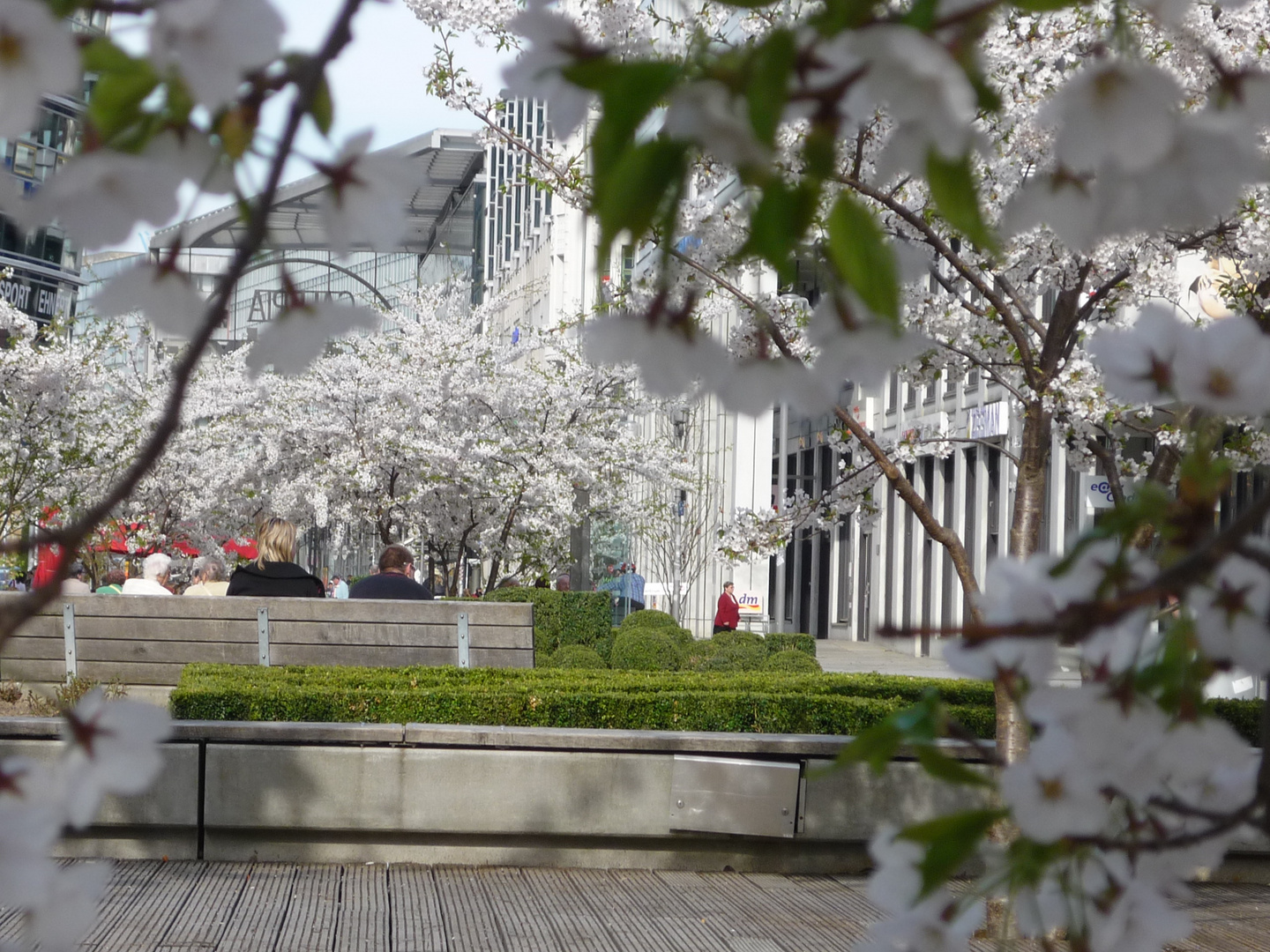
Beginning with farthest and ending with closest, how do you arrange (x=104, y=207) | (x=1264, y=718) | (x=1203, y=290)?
(x=1203, y=290), (x=1264, y=718), (x=104, y=207)

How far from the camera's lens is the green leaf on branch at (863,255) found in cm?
74

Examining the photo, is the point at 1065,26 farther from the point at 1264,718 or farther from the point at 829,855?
the point at 1264,718

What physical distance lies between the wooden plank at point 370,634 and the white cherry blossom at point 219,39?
9035 millimetres

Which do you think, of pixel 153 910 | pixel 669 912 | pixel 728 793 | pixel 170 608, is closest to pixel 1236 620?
pixel 669 912

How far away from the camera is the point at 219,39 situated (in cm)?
71

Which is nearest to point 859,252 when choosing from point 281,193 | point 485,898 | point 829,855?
point 281,193

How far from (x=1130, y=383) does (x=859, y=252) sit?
364mm

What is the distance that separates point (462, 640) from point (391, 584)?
50.4 inches

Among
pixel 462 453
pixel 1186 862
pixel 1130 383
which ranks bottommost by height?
pixel 1186 862

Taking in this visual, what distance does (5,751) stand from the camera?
5.87 metres

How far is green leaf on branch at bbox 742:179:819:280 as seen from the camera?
74 cm

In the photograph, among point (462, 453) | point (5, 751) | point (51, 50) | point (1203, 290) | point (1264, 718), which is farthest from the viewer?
point (462, 453)

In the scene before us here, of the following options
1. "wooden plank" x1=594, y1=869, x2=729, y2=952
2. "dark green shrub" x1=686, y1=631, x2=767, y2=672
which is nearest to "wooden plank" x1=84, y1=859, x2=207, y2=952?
"wooden plank" x1=594, y1=869, x2=729, y2=952

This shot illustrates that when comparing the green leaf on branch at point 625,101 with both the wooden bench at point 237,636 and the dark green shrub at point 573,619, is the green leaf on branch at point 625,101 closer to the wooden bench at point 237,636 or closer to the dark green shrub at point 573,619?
the wooden bench at point 237,636
